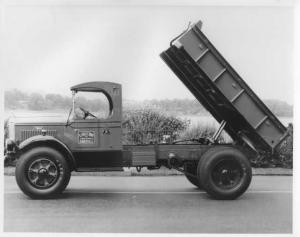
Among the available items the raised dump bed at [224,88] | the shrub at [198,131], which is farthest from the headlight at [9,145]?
the shrub at [198,131]

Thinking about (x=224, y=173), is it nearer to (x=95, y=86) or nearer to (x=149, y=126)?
(x=95, y=86)

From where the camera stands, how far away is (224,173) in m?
9.65

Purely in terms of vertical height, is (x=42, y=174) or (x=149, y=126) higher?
(x=149, y=126)

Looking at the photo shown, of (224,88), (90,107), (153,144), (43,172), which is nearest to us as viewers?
(43,172)

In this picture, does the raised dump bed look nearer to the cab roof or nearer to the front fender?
the cab roof

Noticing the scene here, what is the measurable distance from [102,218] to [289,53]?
440cm

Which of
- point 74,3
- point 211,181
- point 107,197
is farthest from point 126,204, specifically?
point 74,3

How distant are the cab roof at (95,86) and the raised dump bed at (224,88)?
1194 millimetres

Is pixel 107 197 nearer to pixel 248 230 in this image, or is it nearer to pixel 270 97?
pixel 248 230

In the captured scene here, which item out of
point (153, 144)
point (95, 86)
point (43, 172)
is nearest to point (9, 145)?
point (43, 172)

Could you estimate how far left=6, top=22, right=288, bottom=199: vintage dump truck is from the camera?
930cm

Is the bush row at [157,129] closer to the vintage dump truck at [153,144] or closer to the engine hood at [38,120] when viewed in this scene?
the vintage dump truck at [153,144]

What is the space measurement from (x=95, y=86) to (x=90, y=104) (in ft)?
2.49

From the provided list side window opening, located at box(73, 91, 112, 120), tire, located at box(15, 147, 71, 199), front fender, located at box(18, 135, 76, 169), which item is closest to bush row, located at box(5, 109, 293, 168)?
side window opening, located at box(73, 91, 112, 120)
